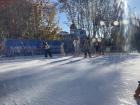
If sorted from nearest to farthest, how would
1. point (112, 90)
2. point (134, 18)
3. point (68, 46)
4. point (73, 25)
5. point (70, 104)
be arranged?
point (70, 104)
point (112, 90)
point (68, 46)
point (73, 25)
point (134, 18)

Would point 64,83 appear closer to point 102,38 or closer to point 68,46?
point 68,46

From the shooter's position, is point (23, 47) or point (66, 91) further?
point (23, 47)

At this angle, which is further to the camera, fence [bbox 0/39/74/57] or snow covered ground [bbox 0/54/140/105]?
fence [bbox 0/39/74/57]

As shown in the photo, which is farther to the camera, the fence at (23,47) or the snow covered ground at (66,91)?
the fence at (23,47)

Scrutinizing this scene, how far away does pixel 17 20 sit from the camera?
53.1 meters

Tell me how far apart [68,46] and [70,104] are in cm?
3754

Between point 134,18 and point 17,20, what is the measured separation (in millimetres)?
18791

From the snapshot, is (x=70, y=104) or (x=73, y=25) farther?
(x=73, y=25)

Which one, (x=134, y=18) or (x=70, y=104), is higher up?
(x=134, y=18)

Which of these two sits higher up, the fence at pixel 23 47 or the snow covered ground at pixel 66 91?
the fence at pixel 23 47

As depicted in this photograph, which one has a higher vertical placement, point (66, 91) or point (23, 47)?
point (23, 47)

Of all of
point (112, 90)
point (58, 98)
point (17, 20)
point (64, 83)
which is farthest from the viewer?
point (17, 20)

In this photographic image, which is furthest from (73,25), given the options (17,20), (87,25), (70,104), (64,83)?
(70,104)

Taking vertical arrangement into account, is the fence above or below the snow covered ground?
above
